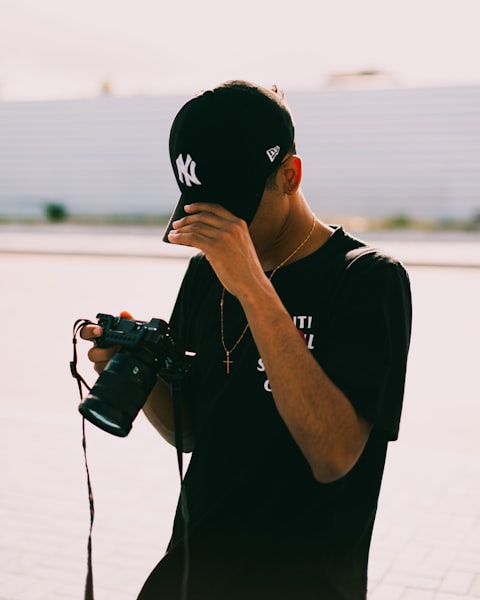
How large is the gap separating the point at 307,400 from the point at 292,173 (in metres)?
0.47

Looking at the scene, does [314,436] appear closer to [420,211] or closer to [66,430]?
[66,430]

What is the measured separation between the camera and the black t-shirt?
1.56 meters

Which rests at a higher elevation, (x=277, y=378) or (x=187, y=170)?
(x=187, y=170)

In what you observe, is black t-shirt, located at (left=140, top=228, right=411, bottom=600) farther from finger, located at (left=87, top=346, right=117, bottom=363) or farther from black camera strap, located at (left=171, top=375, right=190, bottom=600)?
finger, located at (left=87, top=346, right=117, bottom=363)

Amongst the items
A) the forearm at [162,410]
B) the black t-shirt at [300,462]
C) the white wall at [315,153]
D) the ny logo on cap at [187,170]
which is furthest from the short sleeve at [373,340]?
the white wall at [315,153]

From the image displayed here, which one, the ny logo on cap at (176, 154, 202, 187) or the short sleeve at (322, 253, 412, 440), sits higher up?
the ny logo on cap at (176, 154, 202, 187)

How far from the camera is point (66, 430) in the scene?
6.39 metres

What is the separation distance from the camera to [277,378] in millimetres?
1509

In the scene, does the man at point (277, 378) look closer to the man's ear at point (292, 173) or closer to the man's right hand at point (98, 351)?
the man's ear at point (292, 173)

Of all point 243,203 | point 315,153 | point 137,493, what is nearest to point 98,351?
point 243,203

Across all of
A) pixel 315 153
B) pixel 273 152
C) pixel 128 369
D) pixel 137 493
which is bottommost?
pixel 137 493

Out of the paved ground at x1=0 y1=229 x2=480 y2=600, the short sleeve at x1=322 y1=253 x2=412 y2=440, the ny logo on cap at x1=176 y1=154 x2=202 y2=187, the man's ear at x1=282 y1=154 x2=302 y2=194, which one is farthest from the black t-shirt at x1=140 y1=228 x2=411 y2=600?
the paved ground at x1=0 y1=229 x2=480 y2=600

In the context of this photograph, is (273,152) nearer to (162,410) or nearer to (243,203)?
(243,203)

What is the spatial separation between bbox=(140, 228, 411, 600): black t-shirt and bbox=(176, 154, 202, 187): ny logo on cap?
Answer: 25 centimetres
